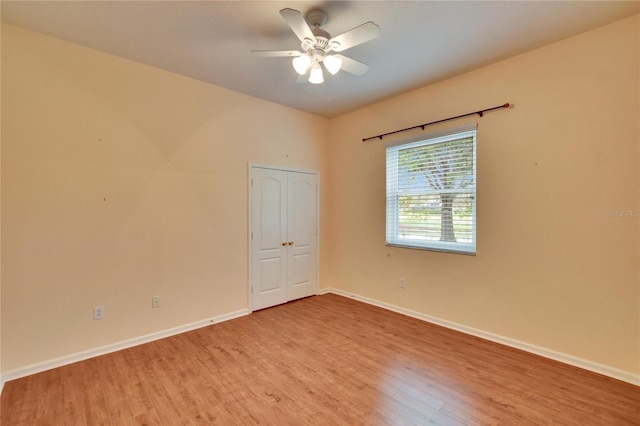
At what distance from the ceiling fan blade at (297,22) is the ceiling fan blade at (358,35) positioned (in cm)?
19

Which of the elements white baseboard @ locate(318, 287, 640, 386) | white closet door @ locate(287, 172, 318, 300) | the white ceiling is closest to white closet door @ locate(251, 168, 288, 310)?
white closet door @ locate(287, 172, 318, 300)

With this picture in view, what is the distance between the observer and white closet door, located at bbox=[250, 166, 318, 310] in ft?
13.4

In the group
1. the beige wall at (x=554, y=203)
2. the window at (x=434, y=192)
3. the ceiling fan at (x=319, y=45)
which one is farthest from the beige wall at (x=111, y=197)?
the beige wall at (x=554, y=203)

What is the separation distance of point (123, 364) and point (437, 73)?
4276mm

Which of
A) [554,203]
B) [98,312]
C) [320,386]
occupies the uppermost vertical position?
[554,203]

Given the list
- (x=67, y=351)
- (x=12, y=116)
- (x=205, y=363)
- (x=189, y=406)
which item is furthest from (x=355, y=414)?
(x=12, y=116)

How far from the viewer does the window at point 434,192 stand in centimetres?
336

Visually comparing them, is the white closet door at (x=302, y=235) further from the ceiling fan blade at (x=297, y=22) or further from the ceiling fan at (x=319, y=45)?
the ceiling fan blade at (x=297, y=22)

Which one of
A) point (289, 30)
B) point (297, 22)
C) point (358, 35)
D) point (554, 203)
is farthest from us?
point (554, 203)

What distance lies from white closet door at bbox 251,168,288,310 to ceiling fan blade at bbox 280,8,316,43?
215 cm

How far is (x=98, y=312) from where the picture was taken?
288cm

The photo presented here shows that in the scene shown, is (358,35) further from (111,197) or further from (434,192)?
(111,197)

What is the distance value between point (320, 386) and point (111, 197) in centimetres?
263

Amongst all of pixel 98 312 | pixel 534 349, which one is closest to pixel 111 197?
pixel 98 312
